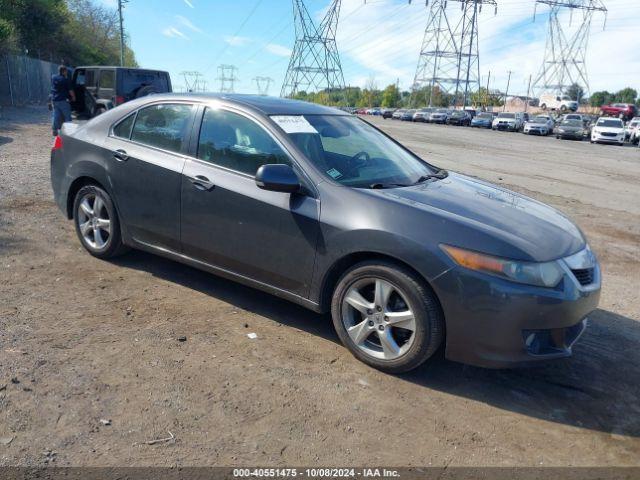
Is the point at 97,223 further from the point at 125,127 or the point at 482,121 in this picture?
the point at 482,121

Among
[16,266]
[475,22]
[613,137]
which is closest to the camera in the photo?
[16,266]

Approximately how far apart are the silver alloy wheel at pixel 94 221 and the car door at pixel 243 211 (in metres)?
1.09

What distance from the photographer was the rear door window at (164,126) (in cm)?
454

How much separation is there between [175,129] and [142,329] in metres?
1.68

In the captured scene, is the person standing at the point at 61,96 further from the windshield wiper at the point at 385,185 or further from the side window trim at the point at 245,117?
the windshield wiper at the point at 385,185

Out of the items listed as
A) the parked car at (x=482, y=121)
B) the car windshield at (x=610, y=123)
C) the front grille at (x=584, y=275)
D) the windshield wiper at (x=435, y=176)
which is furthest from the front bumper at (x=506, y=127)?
the front grille at (x=584, y=275)

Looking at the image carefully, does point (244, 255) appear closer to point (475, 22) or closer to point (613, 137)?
point (613, 137)

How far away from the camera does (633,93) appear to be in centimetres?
11012

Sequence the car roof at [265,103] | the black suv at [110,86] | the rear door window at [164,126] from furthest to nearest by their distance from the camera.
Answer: the black suv at [110,86] < the rear door window at [164,126] < the car roof at [265,103]

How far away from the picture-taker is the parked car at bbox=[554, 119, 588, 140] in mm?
37375

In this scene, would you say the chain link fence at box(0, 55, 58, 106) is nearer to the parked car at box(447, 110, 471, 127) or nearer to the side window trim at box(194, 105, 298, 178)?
the side window trim at box(194, 105, 298, 178)

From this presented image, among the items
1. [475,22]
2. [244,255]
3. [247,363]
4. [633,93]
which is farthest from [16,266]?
[633,93]

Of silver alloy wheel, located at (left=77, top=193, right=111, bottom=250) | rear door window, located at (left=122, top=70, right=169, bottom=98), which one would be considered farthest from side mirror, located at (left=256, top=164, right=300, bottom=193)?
rear door window, located at (left=122, top=70, right=169, bottom=98)

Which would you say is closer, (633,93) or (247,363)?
(247,363)
